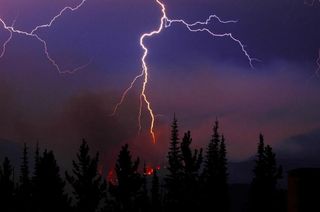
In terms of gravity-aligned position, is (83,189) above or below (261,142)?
below

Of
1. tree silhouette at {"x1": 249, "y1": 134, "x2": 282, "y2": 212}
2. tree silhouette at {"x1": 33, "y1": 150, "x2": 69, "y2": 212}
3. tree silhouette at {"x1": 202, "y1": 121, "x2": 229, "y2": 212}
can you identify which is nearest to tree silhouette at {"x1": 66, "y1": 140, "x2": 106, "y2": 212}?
tree silhouette at {"x1": 33, "y1": 150, "x2": 69, "y2": 212}

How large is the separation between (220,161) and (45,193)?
31.3m

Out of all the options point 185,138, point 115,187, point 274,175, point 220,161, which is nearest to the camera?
point 115,187

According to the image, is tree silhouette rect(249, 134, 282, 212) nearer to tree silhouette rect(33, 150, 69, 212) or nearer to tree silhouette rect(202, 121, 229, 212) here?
tree silhouette rect(202, 121, 229, 212)

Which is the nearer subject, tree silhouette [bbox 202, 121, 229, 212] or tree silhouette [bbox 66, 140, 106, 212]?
tree silhouette [bbox 66, 140, 106, 212]

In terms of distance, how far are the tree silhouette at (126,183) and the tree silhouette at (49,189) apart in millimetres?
2641

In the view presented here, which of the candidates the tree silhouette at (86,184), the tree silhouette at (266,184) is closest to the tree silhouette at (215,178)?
the tree silhouette at (266,184)

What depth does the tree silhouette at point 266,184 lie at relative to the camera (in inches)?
1962

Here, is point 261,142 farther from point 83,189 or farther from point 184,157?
point 83,189

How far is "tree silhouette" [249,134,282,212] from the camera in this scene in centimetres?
4984

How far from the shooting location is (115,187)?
27.2 m

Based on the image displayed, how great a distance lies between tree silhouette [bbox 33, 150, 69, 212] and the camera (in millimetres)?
28125

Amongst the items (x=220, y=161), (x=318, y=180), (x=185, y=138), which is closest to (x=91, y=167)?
(x=185, y=138)

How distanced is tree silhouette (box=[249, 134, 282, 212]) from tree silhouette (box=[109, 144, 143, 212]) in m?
23.8
